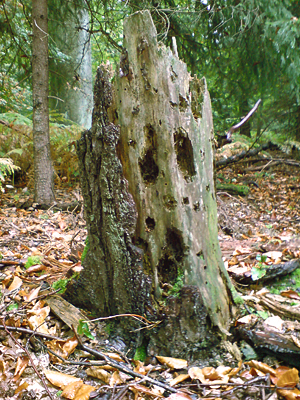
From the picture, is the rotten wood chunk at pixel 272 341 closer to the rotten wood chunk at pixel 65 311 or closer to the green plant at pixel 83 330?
the green plant at pixel 83 330

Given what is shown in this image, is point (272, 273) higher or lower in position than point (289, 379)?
higher

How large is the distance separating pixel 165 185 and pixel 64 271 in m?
1.40

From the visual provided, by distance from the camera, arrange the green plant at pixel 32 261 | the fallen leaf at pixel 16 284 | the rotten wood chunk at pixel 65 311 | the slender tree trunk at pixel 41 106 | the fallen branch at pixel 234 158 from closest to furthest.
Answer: the rotten wood chunk at pixel 65 311 < the fallen leaf at pixel 16 284 < the green plant at pixel 32 261 < the slender tree trunk at pixel 41 106 < the fallen branch at pixel 234 158

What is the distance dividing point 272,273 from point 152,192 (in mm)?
1371

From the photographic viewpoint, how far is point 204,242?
2.01 meters

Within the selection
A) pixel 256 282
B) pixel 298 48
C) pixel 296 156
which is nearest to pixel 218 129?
pixel 296 156

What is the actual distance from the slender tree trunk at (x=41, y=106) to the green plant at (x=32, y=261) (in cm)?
218

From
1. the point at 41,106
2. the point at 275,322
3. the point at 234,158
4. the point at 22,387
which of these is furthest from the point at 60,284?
the point at 234,158

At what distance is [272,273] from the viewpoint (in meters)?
2.50

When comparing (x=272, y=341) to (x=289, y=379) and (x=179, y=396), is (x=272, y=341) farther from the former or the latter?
(x=179, y=396)

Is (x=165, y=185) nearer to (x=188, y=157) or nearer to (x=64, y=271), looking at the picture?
(x=188, y=157)

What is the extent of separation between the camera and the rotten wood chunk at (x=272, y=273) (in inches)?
98.5

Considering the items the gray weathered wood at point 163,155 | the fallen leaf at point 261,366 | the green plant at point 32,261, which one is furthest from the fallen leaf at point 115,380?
the green plant at point 32,261

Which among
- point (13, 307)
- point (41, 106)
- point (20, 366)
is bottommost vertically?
point (20, 366)
